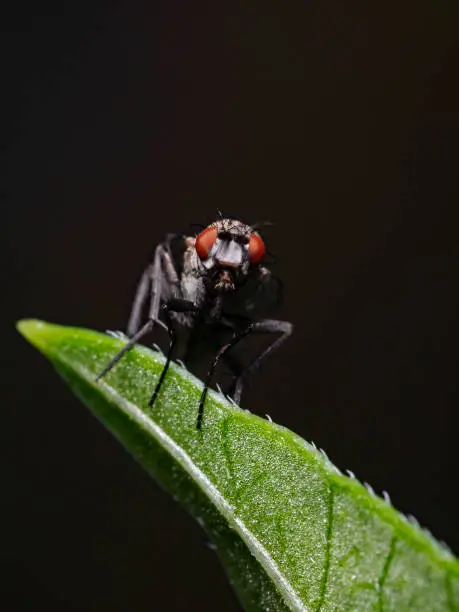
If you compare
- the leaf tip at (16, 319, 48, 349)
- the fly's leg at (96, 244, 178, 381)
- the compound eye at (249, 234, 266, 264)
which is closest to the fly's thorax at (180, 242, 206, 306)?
the fly's leg at (96, 244, 178, 381)

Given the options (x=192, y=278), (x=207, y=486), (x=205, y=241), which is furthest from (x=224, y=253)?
(x=207, y=486)

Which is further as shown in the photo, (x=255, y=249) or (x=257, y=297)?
(x=257, y=297)

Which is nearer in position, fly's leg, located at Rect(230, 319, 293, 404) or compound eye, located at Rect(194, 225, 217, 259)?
compound eye, located at Rect(194, 225, 217, 259)

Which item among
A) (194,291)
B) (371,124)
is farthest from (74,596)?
(371,124)

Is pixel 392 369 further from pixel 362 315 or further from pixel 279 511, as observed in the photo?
pixel 279 511

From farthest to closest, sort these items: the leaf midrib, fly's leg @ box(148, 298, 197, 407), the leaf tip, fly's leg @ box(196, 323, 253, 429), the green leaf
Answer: fly's leg @ box(148, 298, 197, 407), the leaf tip, fly's leg @ box(196, 323, 253, 429), the leaf midrib, the green leaf

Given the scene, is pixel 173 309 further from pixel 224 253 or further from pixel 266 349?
pixel 266 349

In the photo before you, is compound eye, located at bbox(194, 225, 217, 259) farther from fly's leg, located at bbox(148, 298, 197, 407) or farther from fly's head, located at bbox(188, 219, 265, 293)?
fly's leg, located at bbox(148, 298, 197, 407)

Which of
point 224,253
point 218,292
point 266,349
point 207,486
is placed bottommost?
point 266,349
